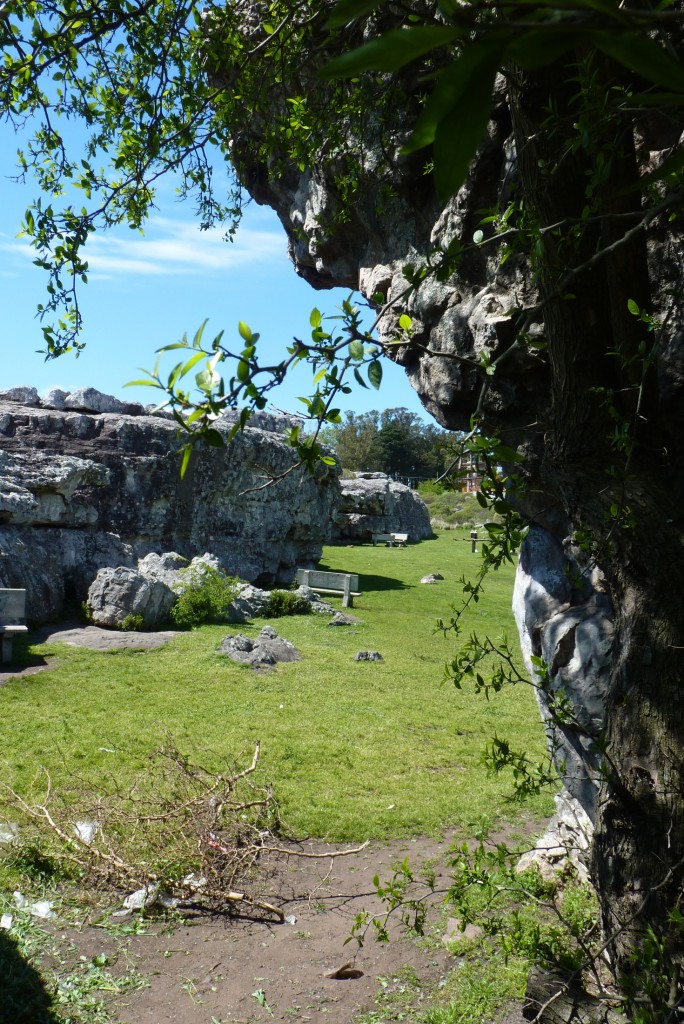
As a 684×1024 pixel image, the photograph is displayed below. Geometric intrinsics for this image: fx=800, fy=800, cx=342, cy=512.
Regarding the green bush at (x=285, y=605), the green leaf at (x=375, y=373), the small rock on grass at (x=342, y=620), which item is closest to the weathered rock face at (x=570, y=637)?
the green leaf at (x=375, y=373)

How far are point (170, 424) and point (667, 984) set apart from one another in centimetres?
1931

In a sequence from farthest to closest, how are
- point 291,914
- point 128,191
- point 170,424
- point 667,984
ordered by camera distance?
point 170,424, point 291,914, point 128,191, point 667,984

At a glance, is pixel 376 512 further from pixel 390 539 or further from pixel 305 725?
pixel 305 725

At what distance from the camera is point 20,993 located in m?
4.64

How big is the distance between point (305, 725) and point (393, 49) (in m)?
10.6

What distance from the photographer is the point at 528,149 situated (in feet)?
11.7

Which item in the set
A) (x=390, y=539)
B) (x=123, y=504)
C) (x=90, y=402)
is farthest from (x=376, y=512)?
(x=123, y=504)

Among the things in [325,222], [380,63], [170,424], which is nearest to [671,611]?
[380,63]

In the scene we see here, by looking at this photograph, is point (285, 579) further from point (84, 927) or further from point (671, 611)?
point (671, 611)

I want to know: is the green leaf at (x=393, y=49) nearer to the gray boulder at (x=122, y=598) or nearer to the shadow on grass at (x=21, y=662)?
the shadow on grass at (x=21, y=662)

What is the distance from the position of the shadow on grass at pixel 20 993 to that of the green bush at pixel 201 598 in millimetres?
11041

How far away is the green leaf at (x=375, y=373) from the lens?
2.10 meters

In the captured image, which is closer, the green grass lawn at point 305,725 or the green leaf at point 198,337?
the green leaf at point 198,337

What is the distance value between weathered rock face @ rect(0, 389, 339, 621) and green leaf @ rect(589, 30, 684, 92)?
13596mm
